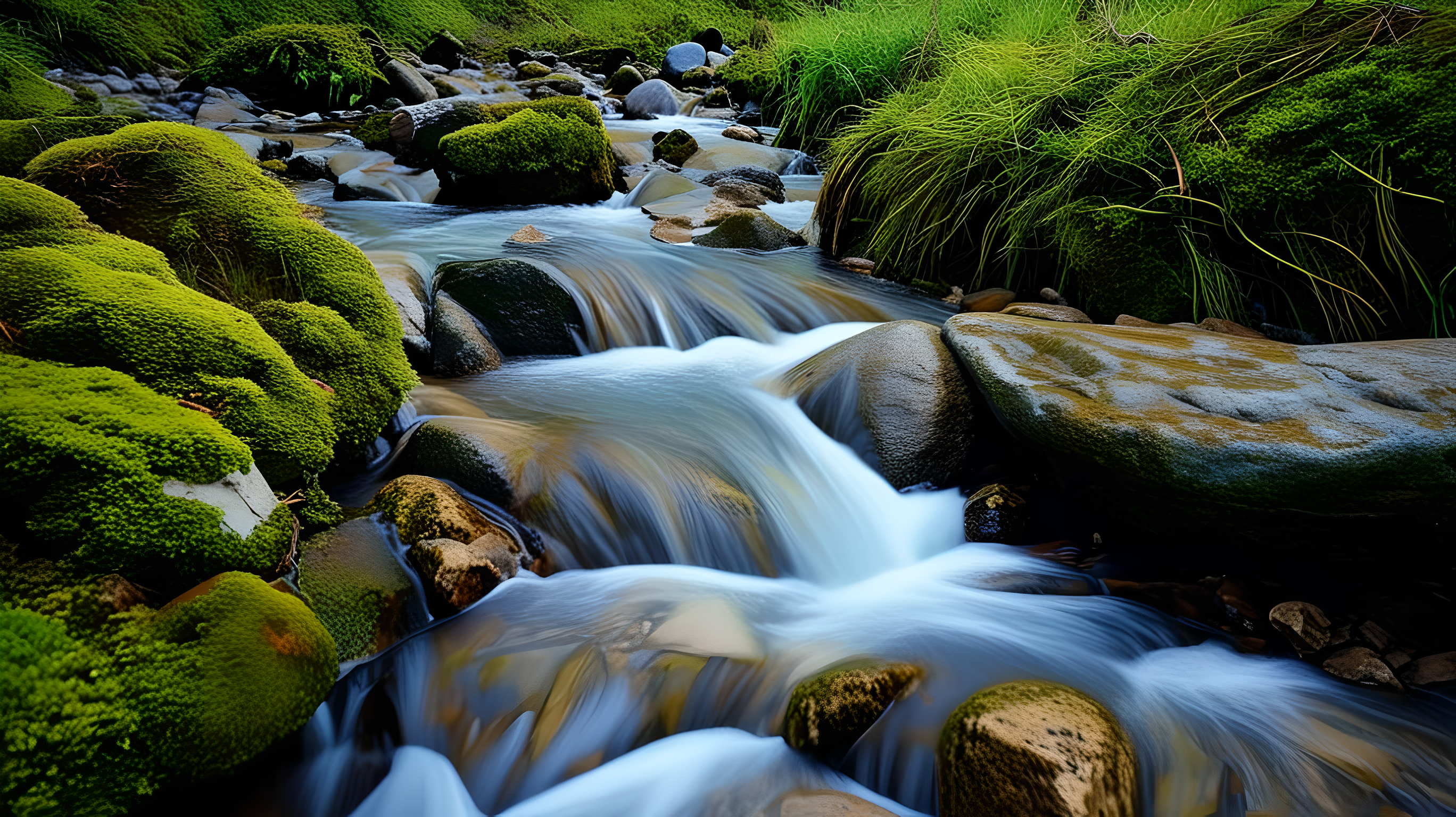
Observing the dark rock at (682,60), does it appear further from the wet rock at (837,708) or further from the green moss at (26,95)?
the wet rock at (837,708)

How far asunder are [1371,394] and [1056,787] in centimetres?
181

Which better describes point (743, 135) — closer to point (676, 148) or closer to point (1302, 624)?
point (676, 148)

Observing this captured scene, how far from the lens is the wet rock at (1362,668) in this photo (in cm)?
219

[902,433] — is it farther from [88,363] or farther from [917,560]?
[88,363]

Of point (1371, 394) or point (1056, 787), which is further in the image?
point (1371, 394)

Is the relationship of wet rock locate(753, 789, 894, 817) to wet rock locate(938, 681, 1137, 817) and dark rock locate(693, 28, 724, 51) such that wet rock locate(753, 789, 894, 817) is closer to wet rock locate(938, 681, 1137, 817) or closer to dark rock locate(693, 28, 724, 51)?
wet rock locate(938, 681, 1137, 817)

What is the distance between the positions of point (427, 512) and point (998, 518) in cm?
216

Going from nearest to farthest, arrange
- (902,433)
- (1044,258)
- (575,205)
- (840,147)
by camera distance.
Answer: (902,433) < (1044,258) < (840,147) < (575,205)

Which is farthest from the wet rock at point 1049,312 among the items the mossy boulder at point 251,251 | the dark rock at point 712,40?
the dark rock at point 712,40

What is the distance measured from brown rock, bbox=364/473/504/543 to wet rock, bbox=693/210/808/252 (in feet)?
12.7

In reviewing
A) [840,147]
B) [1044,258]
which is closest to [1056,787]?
[1044,258]

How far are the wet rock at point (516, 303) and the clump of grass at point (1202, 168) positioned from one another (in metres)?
2.41

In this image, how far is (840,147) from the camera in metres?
5.91

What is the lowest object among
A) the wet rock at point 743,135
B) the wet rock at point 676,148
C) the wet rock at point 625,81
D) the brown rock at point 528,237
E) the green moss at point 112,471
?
the green moss at point 112,471
